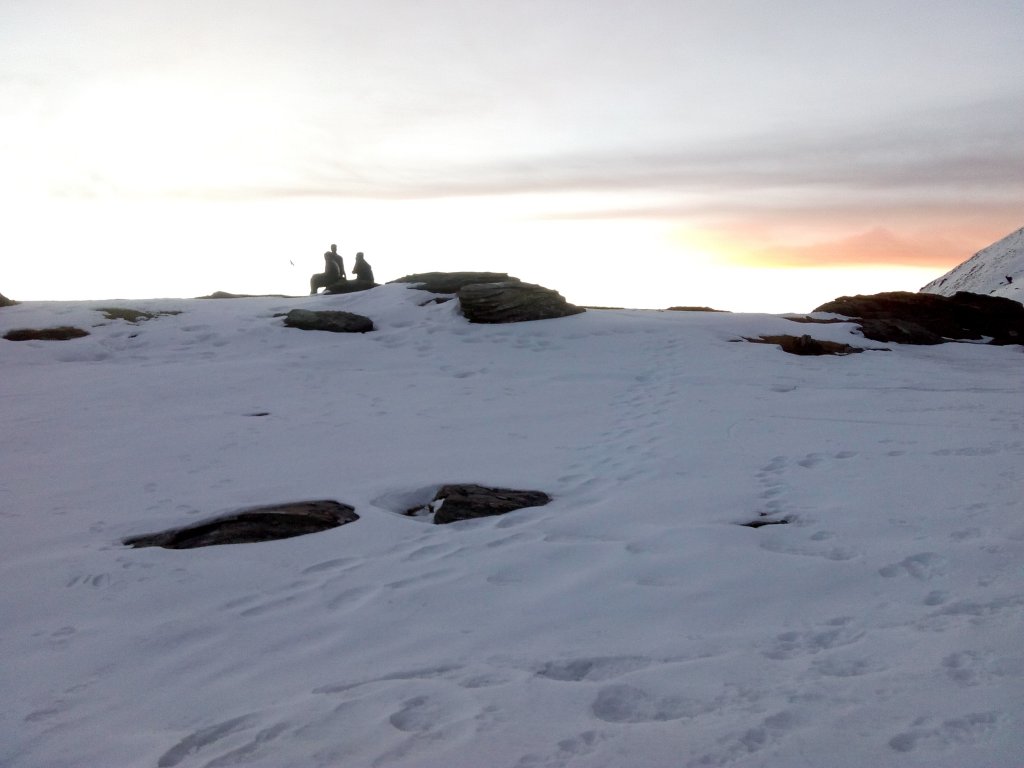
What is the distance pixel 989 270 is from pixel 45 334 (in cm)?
7092

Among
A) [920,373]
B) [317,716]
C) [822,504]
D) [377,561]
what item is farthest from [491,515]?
[920,373]

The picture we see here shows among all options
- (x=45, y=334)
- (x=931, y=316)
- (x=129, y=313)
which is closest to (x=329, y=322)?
(x=129, y=313)

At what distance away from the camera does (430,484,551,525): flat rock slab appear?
23.2 ft

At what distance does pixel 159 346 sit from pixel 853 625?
14.9 metres

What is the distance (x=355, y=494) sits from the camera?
7789 mm

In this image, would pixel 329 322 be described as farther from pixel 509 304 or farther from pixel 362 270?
pixel 362 270

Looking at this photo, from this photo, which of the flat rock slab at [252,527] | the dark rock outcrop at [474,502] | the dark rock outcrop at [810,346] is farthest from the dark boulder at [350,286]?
the flat rock slab at [252,527]

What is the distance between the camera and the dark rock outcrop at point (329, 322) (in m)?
16.9

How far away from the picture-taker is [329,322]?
56.0 ft

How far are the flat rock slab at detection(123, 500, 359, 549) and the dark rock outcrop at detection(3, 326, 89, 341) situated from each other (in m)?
11.1

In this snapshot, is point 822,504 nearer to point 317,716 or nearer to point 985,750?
point 985,750

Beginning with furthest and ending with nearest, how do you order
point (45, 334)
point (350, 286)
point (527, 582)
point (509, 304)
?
point (350, 286)
point (509, 304)
point (45, 334)
point (527, 582)

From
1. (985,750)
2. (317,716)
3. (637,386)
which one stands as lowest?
(317,716)

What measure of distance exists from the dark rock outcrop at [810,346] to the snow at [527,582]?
107 inches
